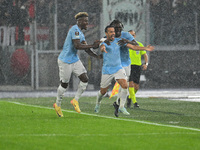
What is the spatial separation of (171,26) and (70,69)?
19.6 m

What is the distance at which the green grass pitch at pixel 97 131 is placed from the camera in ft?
29.7

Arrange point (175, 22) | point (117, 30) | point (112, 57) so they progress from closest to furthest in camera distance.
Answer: point (112, 57) → point (117, 30) → point (175, 22)

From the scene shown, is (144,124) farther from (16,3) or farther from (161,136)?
(16,3)

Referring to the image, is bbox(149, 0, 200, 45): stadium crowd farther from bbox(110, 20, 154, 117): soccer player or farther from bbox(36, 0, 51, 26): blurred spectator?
bbox(110, 20, 154, 117): soccer player

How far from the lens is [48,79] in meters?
31.2

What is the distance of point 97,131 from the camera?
10.8 m

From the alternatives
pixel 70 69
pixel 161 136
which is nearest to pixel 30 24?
pixel 70 69

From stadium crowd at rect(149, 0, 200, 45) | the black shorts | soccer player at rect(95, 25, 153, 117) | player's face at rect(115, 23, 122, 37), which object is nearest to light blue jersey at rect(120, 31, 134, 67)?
player's face at rect(115, 23, 122, 37)

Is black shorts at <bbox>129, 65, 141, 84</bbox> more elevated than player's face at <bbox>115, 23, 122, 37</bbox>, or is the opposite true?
player's face at <bbox>115, 23, 122, 37</bbox>

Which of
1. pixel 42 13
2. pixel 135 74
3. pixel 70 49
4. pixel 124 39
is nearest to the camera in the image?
pixel 70 49

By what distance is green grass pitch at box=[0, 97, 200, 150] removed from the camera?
29.7ft

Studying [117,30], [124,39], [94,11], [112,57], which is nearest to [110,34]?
[124,39]

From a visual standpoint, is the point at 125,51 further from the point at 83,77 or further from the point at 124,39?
the point at 83,77

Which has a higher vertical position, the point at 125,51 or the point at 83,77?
the point at 125,51
